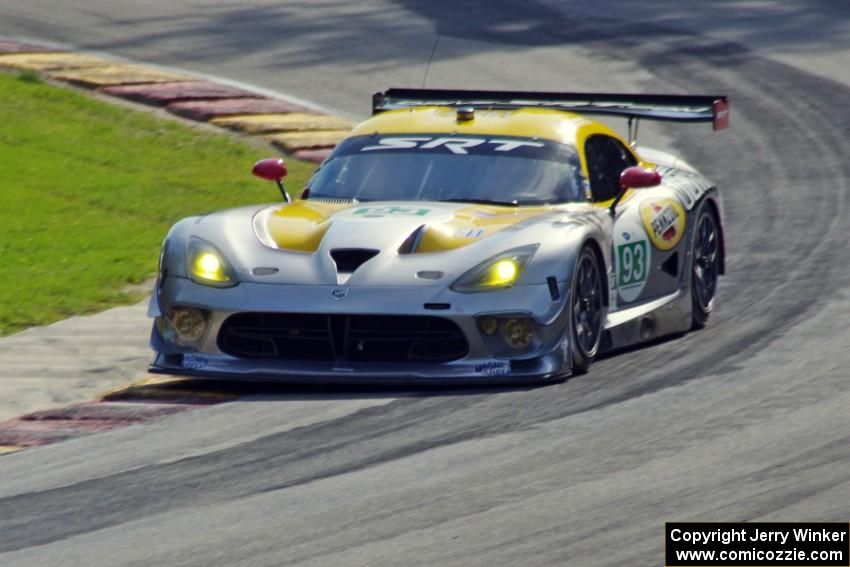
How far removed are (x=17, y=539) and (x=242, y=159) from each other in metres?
9.52

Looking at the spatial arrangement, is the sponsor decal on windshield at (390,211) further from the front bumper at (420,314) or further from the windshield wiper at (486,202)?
the front bumper at (420,314)

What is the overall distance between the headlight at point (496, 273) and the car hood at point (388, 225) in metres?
0.19

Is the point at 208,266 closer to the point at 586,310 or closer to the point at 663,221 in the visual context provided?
the point at 586,310

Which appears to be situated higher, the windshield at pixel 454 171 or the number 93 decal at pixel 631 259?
the windshield at pixel 454 171

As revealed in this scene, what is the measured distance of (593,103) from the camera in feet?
34.1

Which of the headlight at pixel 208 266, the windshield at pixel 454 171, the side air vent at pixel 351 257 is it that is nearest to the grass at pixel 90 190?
the headlight at pixel 208 266

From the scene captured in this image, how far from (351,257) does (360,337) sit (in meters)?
0.40

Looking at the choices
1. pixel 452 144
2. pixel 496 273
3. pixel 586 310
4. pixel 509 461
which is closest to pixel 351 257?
pixel 496 273

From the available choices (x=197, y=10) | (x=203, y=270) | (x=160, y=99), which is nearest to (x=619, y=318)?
(x=203, y=270)

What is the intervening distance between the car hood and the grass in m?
2.05

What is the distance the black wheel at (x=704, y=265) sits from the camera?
9609 mm

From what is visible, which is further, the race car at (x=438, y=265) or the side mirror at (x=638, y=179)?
the side mirror at (x=638, y=179)

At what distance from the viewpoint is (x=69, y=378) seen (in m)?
8.57

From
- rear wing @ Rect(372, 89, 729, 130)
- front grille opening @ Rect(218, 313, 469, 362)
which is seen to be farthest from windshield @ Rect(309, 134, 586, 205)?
front grille opening @ Rect(218, 313, 469, 362)
